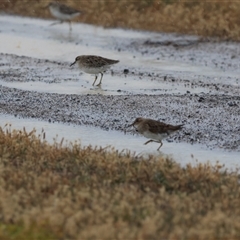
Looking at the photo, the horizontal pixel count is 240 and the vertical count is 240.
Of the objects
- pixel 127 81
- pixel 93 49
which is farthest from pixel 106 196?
pixel 93 49

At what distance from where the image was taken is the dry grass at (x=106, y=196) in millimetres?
8125

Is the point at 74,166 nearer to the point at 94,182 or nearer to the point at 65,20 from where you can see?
the point at 94,182

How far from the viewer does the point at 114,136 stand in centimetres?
1290

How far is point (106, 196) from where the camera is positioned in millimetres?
8969

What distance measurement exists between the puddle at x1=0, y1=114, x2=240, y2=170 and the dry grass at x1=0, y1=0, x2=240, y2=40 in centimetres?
1070

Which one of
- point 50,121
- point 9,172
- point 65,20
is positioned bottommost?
point 65,20

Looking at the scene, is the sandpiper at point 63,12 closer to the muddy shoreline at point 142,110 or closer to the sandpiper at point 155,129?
the muddy shoreline at point 142,110

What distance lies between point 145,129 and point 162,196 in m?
3.07

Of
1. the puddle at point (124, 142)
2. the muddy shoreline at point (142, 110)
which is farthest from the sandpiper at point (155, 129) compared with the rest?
the muddy shoreline at point (142, 110)

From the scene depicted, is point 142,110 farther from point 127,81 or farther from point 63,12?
point 63,12

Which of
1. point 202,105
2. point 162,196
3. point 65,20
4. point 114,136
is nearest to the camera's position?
point 162,196

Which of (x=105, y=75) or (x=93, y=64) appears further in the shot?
(x=105, y=75)

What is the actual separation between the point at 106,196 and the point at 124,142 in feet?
11.9

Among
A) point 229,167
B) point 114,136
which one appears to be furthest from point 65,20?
point 229,167
